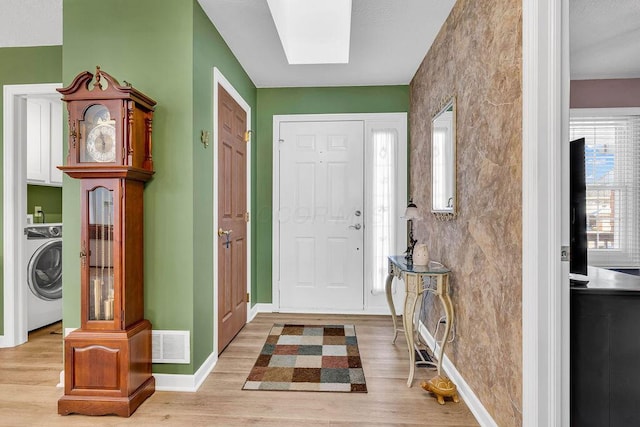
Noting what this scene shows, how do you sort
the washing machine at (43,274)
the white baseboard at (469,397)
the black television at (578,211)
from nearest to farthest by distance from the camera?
the black television at (578,211) < the white baseboard at (469,397) < the washing machine at (43,274)

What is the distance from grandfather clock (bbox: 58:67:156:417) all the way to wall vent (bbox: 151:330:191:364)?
0.19 metres

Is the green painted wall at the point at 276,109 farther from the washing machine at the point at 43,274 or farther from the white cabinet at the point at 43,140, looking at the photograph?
the white cabinet at the point at 43,140

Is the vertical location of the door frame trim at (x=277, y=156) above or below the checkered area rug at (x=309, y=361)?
above

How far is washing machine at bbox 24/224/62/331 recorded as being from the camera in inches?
131

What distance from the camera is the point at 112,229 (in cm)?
208

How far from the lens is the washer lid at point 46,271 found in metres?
3.35

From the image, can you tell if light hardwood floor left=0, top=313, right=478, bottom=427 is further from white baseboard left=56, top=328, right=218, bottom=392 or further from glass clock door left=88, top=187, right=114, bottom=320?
glass clock door left=88, top=187, right=114, bottom=320

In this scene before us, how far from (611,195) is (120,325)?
14.7ft

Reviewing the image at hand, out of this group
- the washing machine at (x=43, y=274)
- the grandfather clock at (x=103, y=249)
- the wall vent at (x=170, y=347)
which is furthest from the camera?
the washing machine at (x=43, y=274)

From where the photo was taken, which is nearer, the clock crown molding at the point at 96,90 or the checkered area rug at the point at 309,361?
the clock crown molding at the point at 96,90

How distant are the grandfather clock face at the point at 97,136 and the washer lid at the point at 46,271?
1963 mm

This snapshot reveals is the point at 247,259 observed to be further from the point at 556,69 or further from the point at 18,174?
the point at 556,69

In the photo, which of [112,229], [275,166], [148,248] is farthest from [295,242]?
[112,229]

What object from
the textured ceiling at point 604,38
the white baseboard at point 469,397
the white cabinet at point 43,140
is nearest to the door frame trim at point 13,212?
the white cabinet at point 43,140
